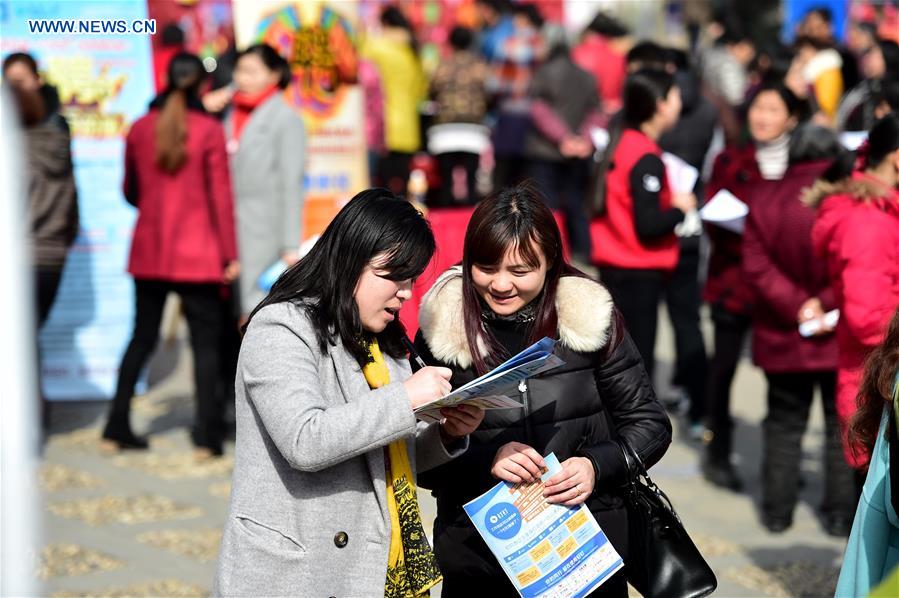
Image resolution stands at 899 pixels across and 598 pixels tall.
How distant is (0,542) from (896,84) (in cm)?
466

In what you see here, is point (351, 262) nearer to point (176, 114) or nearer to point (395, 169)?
point (176, 114)

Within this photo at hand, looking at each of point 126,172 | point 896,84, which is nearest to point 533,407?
point 896,84

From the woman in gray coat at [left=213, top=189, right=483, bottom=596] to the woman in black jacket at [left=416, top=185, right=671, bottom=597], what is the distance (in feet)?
0.91

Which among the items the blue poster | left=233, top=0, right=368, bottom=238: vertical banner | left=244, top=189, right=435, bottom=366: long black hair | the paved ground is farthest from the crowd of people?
the blue poster

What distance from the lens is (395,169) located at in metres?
12.8

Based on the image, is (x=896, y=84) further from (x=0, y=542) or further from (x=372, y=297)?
(x=0, y=542)

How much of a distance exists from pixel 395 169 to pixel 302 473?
10.2 meters

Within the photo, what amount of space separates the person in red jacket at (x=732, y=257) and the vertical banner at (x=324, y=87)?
281cm

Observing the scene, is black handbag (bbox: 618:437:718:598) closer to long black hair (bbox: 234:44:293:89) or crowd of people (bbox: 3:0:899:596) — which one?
crowd of people (bbox: 3:0:899:596)

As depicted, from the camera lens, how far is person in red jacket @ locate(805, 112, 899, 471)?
4.45 metres

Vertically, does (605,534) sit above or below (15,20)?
below

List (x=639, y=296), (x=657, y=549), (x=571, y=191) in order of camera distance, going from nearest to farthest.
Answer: (x=657, y=549), (x=639, y=296), (x=571, y=191)

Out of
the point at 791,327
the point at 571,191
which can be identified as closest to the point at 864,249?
the point at 791,327

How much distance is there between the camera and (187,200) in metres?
6.89
